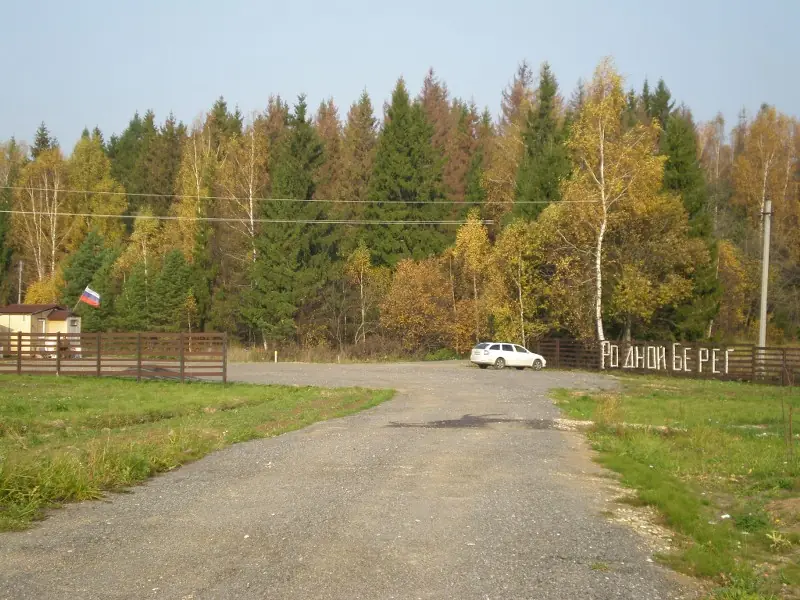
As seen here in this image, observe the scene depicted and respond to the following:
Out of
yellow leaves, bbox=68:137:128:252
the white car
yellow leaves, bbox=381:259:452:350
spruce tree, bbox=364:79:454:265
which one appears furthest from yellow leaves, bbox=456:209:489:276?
yellow leaves, bbox=68:137:128:252

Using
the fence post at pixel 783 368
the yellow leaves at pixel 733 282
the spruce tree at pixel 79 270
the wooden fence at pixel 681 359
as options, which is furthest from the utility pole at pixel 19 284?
the fence post at pixel 783 368

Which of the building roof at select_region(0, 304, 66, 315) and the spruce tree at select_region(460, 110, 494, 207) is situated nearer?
the building roof at select_region(0, 304, 66, 315)

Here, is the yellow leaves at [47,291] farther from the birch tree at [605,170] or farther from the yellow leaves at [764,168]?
the yellow leaves at [764,168]

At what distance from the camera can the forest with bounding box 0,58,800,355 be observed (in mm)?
46469

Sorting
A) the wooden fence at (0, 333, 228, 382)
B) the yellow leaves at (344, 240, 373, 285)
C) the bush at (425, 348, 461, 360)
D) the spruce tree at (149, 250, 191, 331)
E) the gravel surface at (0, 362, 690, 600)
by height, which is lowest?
the bush at (425, 348, 461, 360)

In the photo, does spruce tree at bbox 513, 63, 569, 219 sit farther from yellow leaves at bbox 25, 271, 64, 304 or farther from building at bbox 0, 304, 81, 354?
yellow leaves at bbox 25, 271, 64, 304

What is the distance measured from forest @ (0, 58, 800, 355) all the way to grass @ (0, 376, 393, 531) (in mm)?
22074

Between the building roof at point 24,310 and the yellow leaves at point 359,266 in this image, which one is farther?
the yellow leaves at point 359,266

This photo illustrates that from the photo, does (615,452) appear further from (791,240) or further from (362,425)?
(791,240)

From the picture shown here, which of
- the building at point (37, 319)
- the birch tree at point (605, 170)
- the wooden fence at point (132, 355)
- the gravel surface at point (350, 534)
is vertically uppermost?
the birch tree at point (605, 170)

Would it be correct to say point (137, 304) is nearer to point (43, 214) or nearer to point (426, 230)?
point (43, 214)

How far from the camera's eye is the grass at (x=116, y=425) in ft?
32.8

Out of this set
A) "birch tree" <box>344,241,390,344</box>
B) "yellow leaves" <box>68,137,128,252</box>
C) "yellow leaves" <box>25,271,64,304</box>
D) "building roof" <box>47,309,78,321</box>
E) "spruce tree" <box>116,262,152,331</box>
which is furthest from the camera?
"yellow leaves" <box>68,137,128,252</box>

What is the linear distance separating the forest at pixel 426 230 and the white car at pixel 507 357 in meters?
2.61
